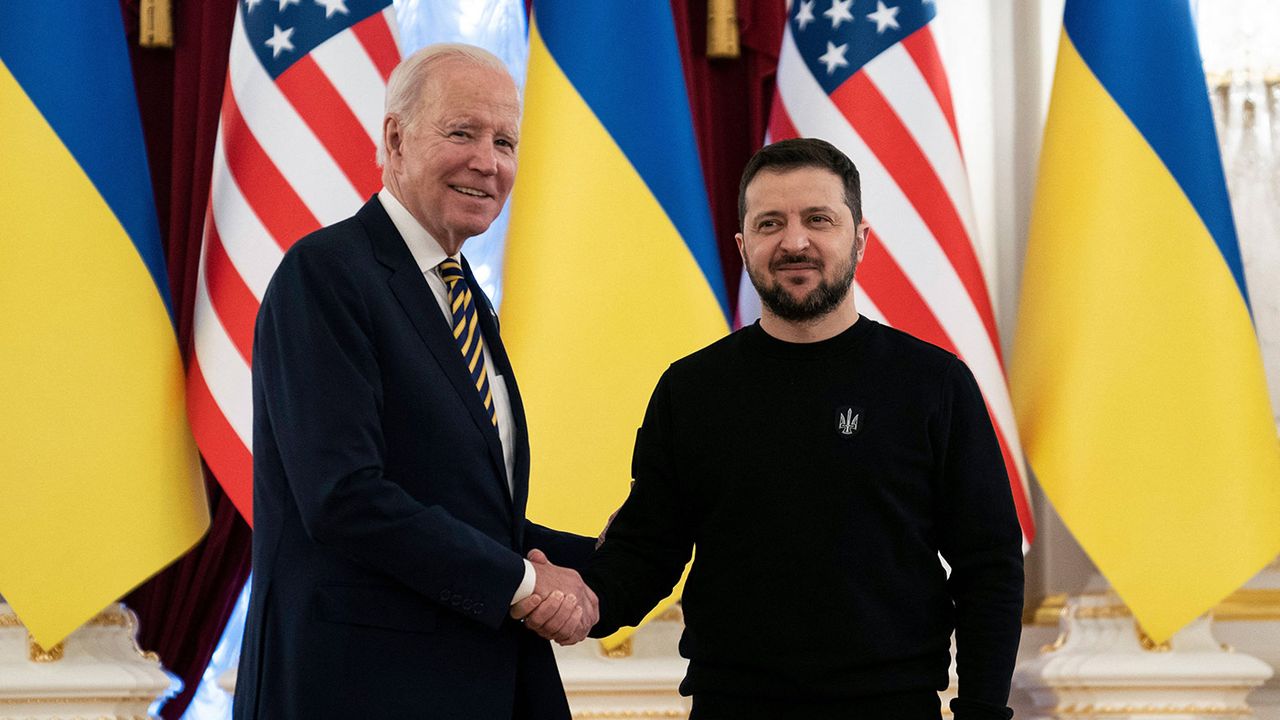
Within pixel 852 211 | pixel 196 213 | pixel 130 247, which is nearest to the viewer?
pixel 852 211

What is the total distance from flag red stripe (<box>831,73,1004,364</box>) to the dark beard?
1.45m

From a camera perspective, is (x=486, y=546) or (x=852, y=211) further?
(x=852, y=211)

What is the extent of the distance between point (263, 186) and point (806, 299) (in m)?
1.71

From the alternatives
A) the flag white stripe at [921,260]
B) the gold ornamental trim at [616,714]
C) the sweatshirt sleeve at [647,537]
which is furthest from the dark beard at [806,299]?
the gold ornamental trim at [616,714]

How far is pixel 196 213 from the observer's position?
3.39 m

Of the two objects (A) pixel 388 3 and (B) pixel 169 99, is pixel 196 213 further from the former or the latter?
(A) pixel 388 3

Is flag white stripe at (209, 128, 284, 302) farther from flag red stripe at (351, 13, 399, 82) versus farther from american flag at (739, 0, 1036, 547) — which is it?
american flag at (739, 0, 1036, 547)

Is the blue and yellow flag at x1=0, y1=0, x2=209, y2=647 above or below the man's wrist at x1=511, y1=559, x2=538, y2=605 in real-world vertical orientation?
above

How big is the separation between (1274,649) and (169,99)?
130 inches

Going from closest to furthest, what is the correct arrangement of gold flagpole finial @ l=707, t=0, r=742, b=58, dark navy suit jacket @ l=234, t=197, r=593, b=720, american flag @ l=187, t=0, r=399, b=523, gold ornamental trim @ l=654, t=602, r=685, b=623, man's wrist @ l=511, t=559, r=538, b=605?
dark navy suit jacket @ l=234, t=197, r=593, b=720, man's wrist @ l=511, t=559, r=538, b=605, american flag @ l=187, t=0, r=399, b=523, gold ornamental trim @ l=654, t=602, r=685, b=623, gold flagpole finial @ l=707, t=0, r=742, b=58

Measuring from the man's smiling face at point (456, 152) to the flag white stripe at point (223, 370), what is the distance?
48.6 inches

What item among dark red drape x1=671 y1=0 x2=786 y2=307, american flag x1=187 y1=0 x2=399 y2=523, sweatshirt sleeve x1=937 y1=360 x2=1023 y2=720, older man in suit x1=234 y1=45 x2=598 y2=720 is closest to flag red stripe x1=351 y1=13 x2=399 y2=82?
american flag x1=187 y1=0 x2=399 y2=523

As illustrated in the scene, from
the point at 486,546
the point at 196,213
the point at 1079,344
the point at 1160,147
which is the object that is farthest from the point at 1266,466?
the point at 196,213

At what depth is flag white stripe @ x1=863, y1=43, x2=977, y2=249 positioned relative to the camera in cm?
337
